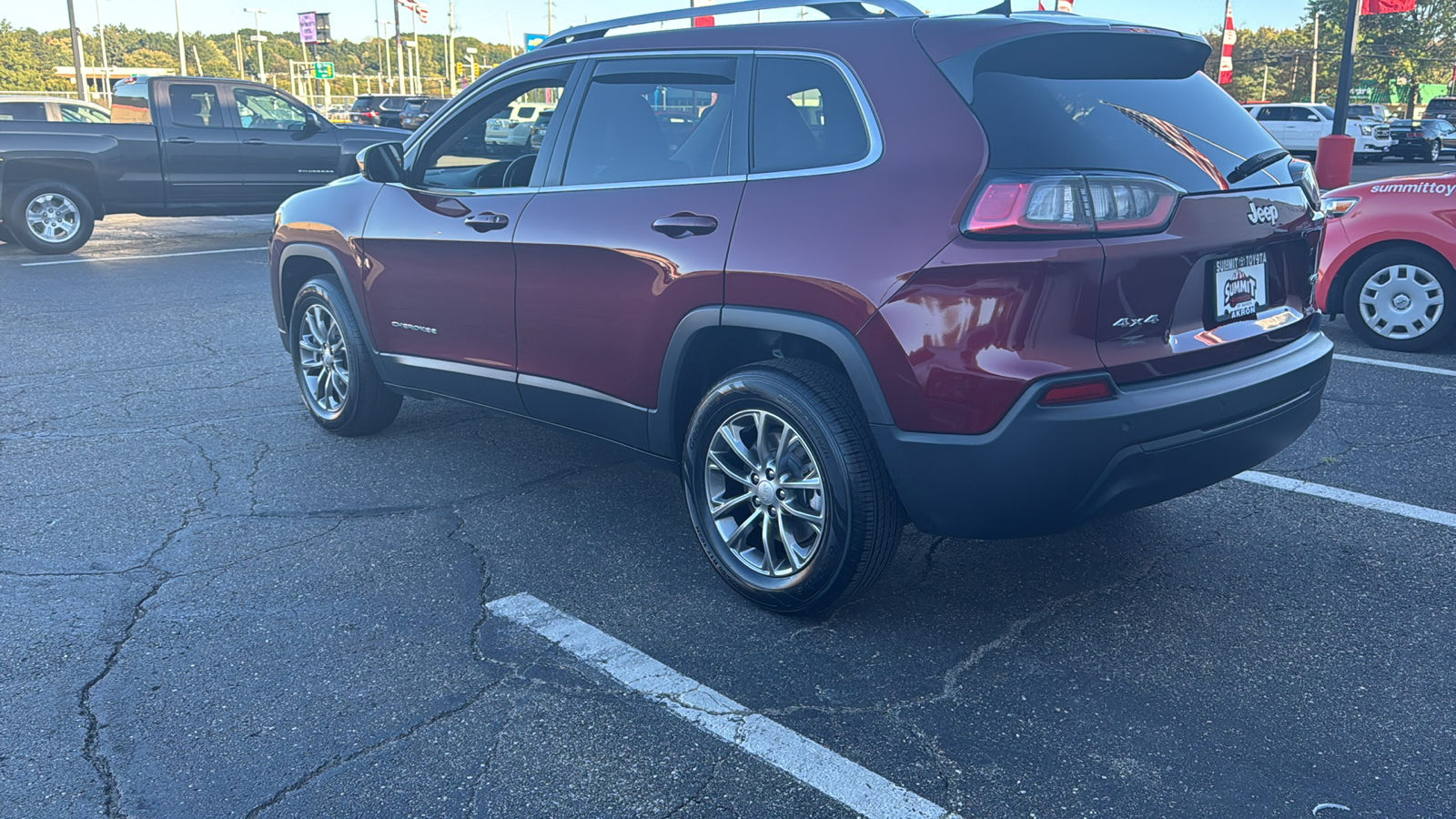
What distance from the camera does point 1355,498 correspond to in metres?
4.39

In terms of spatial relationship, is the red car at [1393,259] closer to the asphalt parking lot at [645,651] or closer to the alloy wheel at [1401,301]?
the alloy wheel at [1401,301]

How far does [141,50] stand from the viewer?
12512cm

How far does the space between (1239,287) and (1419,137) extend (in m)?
35.3

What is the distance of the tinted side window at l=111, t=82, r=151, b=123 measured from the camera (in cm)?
1266

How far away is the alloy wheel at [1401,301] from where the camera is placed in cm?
688

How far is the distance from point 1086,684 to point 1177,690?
23cm

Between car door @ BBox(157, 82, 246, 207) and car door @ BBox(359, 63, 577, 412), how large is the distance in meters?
9.48

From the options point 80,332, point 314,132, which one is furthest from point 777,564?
point 314,132

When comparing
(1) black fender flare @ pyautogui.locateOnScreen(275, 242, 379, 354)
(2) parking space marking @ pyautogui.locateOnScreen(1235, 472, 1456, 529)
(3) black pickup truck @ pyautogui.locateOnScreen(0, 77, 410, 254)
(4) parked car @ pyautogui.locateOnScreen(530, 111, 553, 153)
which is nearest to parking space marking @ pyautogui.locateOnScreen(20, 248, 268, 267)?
(3) black pickup truck @ pyautogui.locateOnScreen(0, 77, 410, 254)

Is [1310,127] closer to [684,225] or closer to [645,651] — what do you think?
[684,225]

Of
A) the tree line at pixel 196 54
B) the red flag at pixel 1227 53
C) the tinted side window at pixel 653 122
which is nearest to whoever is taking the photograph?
the tinted side window at pixel 653 122

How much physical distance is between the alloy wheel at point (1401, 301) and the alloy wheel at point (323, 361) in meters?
6.16

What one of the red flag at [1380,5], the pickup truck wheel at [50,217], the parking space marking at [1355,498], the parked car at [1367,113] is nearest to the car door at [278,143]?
the pickup truck wheel at [50,217]

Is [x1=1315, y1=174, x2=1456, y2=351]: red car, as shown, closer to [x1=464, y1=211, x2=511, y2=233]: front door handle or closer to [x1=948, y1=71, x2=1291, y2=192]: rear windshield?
[x1=948, y1=71, x2=1291, y2=192]: rear windshield
